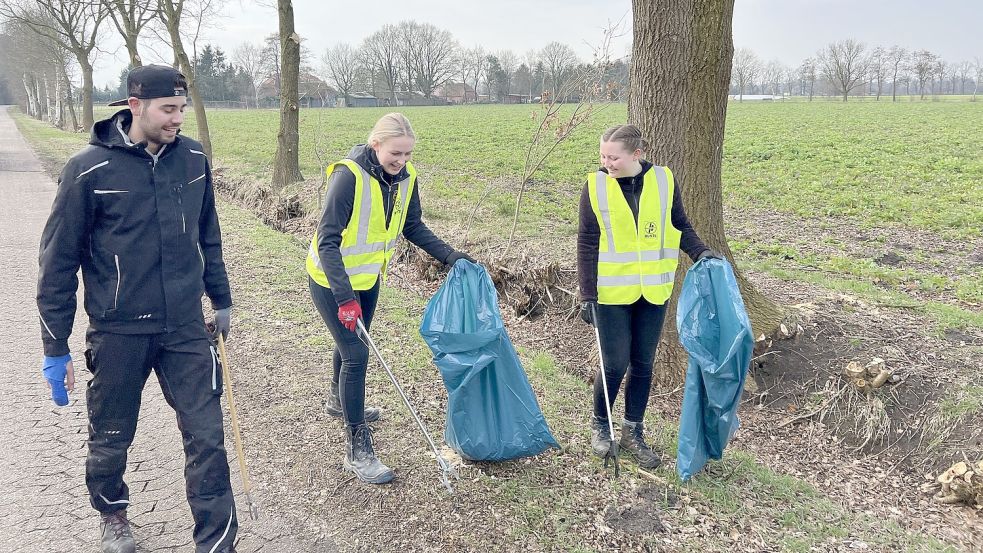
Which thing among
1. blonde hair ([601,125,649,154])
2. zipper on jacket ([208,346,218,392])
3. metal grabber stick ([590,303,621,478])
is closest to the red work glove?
zipper on jacket ([208,346,218,392])

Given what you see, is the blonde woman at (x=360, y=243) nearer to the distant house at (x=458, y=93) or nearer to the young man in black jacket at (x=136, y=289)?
the young man in black jacket at (x=136, y=289)

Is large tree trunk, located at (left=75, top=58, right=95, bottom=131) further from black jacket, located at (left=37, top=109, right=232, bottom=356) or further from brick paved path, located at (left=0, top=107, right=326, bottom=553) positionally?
black jacket, located at (left=37, top=109, right=232, bottom=356)

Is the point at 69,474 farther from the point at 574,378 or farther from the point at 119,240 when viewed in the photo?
the point at 574,378

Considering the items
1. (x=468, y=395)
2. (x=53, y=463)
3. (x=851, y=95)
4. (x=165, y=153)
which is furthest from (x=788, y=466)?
(x=851, y=95)

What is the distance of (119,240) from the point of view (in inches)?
106

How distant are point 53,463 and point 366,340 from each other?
1.94m

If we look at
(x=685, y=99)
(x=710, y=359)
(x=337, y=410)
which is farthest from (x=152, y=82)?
(x=685, y=99)

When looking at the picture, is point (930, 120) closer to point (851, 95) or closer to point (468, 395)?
point (468, 395)

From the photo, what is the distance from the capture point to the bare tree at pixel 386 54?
237ft

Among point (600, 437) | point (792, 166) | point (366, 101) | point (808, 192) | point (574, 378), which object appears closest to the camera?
point (600, 437)

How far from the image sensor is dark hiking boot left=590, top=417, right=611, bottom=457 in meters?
3.83

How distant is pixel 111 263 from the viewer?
8.84ft

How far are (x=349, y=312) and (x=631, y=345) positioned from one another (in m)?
1.55

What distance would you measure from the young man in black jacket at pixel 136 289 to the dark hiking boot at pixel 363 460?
0.77 m
